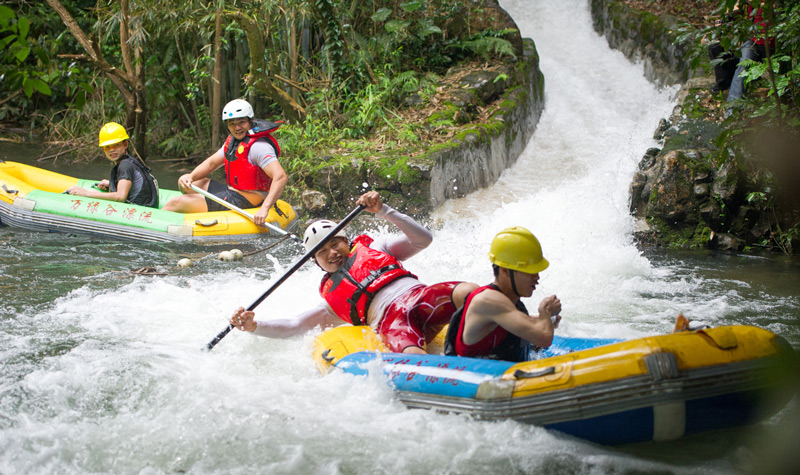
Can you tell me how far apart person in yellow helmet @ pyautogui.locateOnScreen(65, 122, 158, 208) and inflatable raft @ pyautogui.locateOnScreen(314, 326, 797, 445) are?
526cm

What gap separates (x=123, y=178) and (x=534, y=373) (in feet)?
18.7

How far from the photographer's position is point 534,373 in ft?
9.89

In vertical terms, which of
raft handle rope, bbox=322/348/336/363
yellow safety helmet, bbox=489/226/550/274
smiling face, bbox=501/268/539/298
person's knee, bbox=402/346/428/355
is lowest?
raft handle rope, bbox=322/348/336/363

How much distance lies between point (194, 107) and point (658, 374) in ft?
35.3

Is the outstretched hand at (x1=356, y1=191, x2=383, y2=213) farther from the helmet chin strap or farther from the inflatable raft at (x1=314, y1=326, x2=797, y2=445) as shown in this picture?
the inflatable raft at (x1=314, y1=326, x2=797, y2=445)

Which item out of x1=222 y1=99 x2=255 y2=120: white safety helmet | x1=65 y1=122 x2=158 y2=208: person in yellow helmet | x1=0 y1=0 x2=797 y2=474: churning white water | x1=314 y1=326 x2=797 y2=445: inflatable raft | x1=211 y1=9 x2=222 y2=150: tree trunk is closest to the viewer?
x1=314 y1=326 x2=797 y2=445: inflatable raft

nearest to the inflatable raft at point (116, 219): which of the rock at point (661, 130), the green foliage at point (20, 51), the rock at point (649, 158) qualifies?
the rock at point (649, 158)

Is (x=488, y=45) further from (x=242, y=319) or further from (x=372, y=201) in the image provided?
(x=242, y=319)

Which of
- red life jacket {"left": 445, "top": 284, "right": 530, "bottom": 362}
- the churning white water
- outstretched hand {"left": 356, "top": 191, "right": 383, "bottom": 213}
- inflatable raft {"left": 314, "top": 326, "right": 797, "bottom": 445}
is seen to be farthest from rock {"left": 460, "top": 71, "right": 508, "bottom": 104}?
inflatable raft {"left": 314, "top": 326, "right": 797, "bottom": 445}

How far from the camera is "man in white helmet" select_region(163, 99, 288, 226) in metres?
6.89

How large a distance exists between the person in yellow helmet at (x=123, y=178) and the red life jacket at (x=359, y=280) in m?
4.10

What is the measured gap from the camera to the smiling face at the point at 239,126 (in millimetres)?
6863

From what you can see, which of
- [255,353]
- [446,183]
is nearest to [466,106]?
[446,183]

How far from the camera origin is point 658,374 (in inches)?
109
